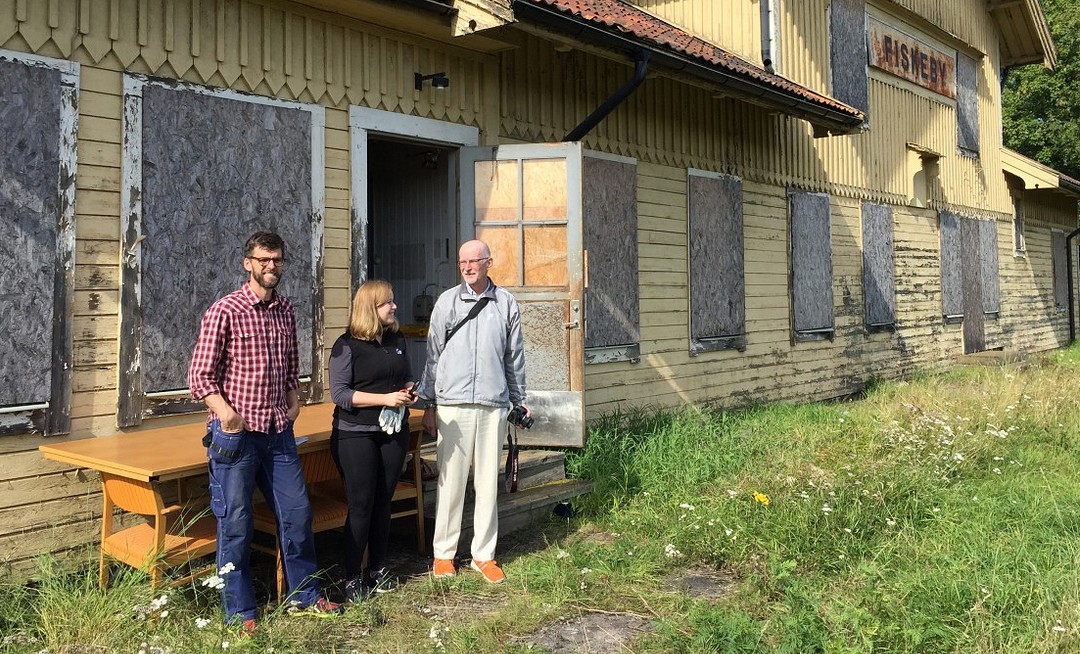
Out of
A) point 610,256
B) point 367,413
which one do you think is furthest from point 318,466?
point 610,256

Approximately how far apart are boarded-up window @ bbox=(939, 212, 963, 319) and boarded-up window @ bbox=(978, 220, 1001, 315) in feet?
2.96

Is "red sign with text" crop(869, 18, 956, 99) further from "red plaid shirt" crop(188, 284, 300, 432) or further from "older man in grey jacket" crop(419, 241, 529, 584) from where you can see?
"red plaid shirt" crop(188, 284, 300, 432)

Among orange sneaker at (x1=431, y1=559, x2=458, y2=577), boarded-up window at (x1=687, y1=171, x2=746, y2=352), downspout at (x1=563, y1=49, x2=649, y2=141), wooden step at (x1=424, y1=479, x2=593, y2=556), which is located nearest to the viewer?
orange sneaker at (x1=431, y1=559, x2=458, y2=577)

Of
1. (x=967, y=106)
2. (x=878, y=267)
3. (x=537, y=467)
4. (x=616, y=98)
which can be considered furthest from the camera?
(x=967, y=106)

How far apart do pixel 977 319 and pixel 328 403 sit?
1177cm

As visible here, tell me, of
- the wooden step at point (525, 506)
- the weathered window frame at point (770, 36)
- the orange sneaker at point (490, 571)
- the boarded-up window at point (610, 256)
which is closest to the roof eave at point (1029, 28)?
the weathered window frame at point (770, 36)

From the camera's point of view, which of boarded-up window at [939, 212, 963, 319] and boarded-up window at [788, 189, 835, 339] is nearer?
boarded-up window at [788, 189, 835, 339]

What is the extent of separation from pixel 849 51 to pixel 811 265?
311cm

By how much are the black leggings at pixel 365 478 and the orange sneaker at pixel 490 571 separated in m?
0.59

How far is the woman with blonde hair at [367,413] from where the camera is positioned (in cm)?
423

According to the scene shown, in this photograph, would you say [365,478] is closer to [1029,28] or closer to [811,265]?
[811,265]

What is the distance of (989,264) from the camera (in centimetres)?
1452

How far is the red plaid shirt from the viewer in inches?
146

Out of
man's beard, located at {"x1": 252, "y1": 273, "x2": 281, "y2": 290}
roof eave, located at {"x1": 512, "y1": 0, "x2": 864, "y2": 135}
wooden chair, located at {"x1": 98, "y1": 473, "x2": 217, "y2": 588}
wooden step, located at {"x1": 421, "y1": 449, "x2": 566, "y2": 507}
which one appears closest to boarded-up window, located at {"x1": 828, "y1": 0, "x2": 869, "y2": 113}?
roof eave, located at {"x1": 512, "y1": 0, "x2": 864, "y2": 135}
